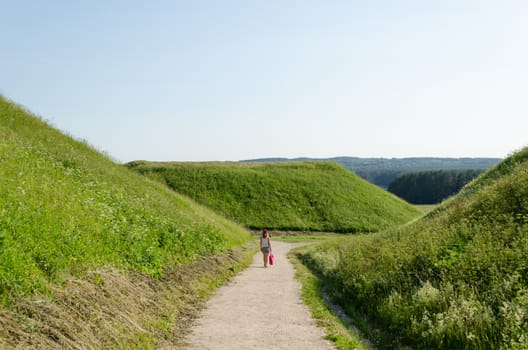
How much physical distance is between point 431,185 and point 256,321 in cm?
18762

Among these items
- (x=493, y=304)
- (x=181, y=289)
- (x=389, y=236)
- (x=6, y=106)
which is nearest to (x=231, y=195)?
(x=6, y=106)

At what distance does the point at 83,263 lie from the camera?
38.5 ft

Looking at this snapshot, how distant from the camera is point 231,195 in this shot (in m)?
73.1

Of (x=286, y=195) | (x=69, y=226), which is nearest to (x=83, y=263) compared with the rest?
(x=69, y=226)

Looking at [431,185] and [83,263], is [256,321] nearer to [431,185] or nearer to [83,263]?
[83,263]

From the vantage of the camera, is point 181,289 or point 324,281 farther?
point 324,281

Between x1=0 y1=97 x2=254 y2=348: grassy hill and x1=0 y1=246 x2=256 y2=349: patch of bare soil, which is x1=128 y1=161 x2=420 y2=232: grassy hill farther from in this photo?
x1=0 y1=246 x2=256 y2=349: patch of bare soil

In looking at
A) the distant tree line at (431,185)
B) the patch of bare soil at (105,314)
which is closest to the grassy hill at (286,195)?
the patch of bare soil at (105,314)

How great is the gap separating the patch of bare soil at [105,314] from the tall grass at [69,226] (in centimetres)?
42

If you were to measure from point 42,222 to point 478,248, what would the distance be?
13.1 metres

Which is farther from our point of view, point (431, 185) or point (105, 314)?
point (431, 185)

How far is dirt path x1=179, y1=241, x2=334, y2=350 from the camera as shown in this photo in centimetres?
1079

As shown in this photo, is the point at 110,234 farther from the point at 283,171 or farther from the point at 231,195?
the point at 283,171

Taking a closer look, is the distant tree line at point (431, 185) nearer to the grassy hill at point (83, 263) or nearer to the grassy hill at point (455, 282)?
the grassy hill at point (455, 282)
